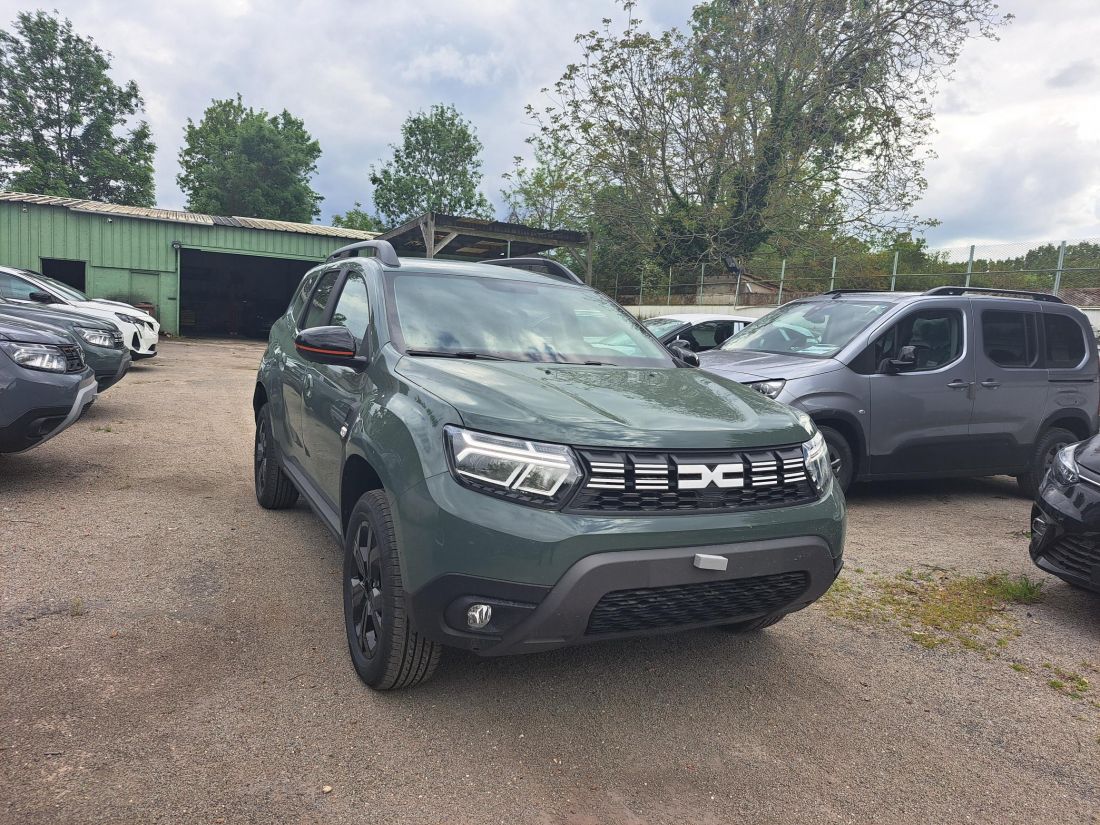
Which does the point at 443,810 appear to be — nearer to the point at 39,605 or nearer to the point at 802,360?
the point at 39,605

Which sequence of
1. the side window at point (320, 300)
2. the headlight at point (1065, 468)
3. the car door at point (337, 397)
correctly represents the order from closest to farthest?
the car door at point (337, 397) → the headlight at point (1065, 468) → the side window at point (320, 300)

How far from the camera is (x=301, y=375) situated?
400cm

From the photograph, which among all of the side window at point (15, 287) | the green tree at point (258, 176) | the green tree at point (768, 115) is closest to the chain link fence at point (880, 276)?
the green tree at point (768, 115)

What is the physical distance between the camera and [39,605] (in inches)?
129

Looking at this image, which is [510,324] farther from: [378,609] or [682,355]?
[378,609]

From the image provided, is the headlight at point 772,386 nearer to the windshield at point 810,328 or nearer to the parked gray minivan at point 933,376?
the parked gray minivan at point 933,376

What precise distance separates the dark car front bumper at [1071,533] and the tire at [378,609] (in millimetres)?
3086

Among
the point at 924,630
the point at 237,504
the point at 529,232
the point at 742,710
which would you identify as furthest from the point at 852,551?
the point at 529,232

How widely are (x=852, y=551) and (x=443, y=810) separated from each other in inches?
135

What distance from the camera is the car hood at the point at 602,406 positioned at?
2.32m

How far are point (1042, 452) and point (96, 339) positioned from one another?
369 inches

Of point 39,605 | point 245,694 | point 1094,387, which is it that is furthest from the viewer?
point 1094,387

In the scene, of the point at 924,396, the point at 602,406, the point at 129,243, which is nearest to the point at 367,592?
the point at 602,406

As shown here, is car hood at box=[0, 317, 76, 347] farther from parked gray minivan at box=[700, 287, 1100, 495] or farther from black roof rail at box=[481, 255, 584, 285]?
parked gray minivan at box=[700, 287, 1100, 495]
